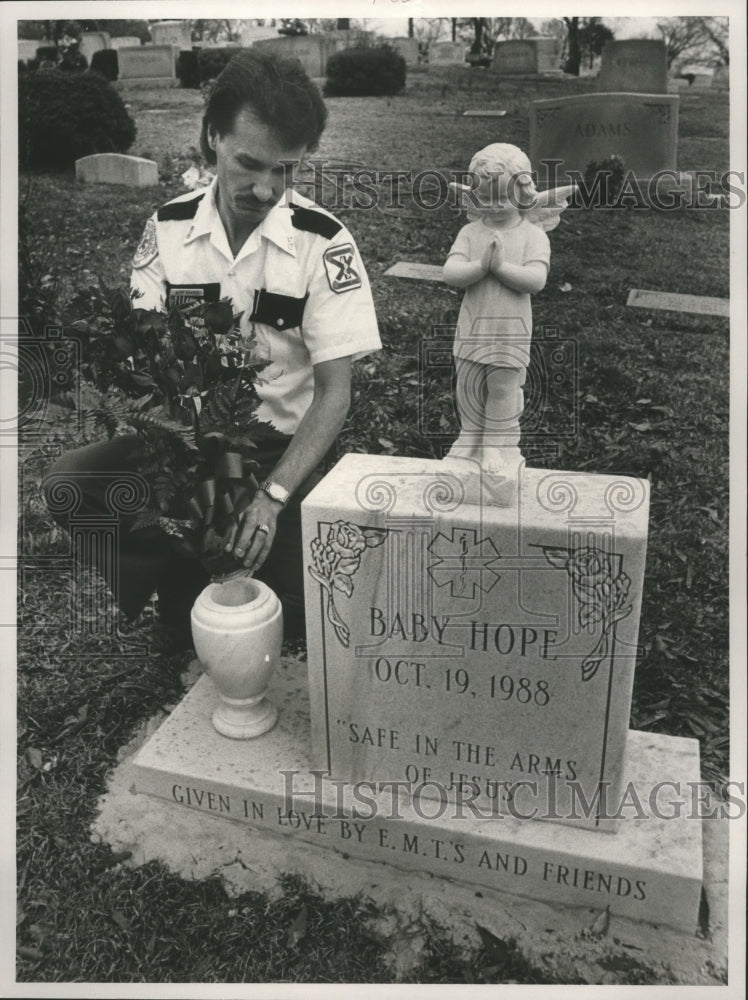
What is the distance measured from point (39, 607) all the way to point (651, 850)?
109 inches

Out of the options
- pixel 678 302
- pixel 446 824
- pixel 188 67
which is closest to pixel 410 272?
pixel 678 302

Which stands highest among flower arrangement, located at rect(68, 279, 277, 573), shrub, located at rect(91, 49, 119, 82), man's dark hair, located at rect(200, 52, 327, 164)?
shrub, located at rect(91, 49, 119, 82)

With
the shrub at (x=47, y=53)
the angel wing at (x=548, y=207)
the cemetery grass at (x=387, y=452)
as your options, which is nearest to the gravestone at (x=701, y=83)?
the cemetery grass at (x=387, y=452)

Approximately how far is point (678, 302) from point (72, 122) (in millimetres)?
3784

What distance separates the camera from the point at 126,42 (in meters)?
4.06

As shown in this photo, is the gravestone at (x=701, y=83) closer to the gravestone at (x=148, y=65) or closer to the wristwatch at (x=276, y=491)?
the gravestone at (x=148, y=65)

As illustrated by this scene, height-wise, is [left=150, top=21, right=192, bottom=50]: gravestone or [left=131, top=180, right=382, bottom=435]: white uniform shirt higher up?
[left=150, top=21, right=192, bottom=50]: gravestone

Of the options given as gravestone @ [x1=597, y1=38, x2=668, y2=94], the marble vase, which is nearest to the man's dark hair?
the marble vase

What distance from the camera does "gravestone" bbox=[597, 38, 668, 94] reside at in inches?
192

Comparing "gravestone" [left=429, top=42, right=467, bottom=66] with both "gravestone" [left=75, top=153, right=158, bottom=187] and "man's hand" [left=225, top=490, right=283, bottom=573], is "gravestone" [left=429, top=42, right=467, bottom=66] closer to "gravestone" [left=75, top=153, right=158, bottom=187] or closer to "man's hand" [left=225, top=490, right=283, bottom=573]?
"man's hand" [left=225, top=490, right=283, bottom=573]

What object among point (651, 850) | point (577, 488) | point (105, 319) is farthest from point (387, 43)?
point (651, 850)

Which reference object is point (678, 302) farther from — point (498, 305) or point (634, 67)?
point (498, 305)

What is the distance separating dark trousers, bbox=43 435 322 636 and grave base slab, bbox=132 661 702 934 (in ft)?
1.86

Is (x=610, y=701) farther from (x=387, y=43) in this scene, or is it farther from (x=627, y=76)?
(x=627, y=76)
